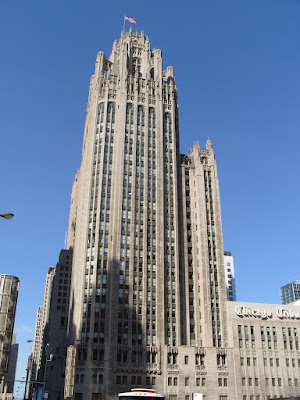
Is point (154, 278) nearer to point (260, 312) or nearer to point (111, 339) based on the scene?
point (111, 339)

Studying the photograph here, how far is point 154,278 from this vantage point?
4144 inches

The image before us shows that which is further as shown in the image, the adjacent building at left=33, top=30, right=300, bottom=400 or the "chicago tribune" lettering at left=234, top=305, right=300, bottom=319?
the "chicago tribune" lettering at left=234, top=305, right=300, bottom=319

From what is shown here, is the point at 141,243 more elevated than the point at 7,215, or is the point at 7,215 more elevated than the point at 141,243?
the point at 141,243

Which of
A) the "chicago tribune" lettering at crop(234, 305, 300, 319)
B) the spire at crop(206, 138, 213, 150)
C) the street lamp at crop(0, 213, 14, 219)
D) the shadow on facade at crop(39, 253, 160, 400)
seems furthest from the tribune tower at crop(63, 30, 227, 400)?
the street lamp at crop(0, 213, 14, 219)

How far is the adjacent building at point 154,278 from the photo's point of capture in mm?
96062

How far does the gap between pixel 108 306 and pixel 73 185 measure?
89.3 metres

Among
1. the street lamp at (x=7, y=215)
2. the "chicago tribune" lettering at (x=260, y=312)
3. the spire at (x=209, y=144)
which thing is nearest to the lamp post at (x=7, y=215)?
the street lamp at (x=7, y=215)

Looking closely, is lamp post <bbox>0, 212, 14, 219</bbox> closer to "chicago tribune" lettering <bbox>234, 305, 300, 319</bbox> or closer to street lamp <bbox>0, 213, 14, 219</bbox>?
street lamp <bbox>0, 213, 14, 219</bbox>

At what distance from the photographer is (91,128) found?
12356 cm

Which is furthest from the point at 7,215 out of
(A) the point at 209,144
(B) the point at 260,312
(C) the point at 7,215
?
(A) the point at 209,144

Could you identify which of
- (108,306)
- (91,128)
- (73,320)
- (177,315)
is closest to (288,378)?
(177,315)

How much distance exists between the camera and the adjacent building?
96.1m

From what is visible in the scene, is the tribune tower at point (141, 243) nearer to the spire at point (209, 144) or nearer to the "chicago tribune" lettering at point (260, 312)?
the spire at point (209, 144)

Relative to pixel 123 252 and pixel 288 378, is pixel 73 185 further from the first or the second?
pixel 288 378
